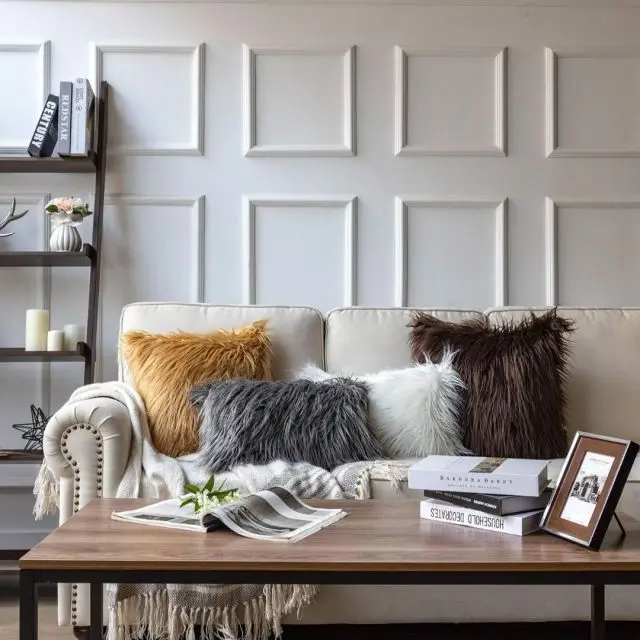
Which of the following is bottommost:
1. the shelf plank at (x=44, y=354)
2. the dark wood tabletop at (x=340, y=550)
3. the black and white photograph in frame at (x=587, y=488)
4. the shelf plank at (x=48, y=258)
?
the dark wood tabletop at (x=340, y=550)

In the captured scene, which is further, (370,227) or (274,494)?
(370,227)

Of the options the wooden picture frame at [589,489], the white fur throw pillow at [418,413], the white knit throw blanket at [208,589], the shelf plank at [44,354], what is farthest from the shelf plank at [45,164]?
the wooden picture frame at [589,489]

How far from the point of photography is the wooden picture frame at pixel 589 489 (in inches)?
48.8

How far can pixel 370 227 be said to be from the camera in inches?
126

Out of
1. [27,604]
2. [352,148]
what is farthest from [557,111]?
[27,604]

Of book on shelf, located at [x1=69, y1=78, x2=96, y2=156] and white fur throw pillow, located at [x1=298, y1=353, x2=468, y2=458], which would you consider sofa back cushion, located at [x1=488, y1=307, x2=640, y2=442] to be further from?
book on shelf, located at [x1=69, y1=78, x2=96, y2=156]

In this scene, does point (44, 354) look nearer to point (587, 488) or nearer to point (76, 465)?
point (76, 465)

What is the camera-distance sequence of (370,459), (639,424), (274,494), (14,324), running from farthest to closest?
(14,324), (639,424), (370,459), (274,494)

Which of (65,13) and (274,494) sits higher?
(65,13)

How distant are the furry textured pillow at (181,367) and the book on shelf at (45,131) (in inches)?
32.8

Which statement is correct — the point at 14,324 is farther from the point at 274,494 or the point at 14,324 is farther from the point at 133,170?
the point at 274,494

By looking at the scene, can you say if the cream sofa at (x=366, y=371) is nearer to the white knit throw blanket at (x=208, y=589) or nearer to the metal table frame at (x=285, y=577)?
the white knit throw blanket at (x=208, y=589)

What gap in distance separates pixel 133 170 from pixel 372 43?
1.08 meters

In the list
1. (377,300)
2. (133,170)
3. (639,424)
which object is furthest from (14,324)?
(639,424)
